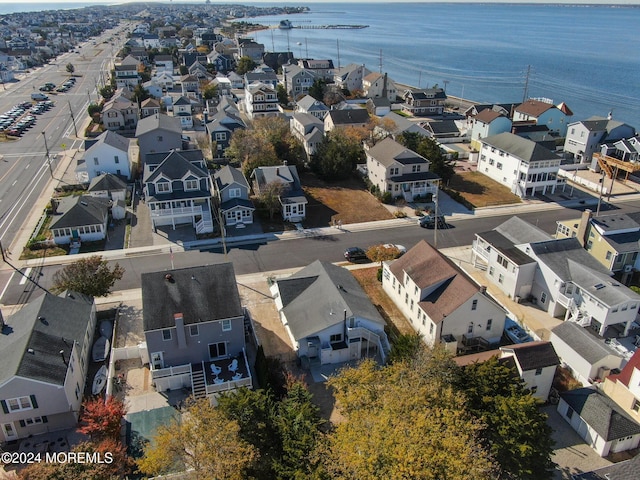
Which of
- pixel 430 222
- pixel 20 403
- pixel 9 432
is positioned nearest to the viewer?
pixel 20 403

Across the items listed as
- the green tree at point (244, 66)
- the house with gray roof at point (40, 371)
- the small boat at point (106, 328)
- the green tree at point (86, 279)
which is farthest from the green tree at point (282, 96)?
the house with gray roof at point (40, 371)

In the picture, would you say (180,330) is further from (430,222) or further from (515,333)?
(430,222)

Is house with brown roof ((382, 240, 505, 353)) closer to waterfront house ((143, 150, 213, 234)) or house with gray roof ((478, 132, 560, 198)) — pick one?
waterfront house ((143, 150, 213, 234))

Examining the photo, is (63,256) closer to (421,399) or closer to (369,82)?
(421,399)

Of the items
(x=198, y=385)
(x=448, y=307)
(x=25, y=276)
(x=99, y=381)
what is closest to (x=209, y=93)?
(x=25, y=276)

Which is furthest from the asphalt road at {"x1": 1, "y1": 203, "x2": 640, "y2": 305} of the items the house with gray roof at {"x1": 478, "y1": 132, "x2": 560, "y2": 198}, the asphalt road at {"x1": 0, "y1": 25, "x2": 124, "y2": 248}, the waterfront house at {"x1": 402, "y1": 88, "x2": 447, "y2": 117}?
the waterfront house at {"x1": 402, "y1": 88, "x2": 447, "y2": 117}

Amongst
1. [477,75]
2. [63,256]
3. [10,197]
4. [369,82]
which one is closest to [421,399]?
[63,256]

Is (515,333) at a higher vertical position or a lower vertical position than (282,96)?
lower
